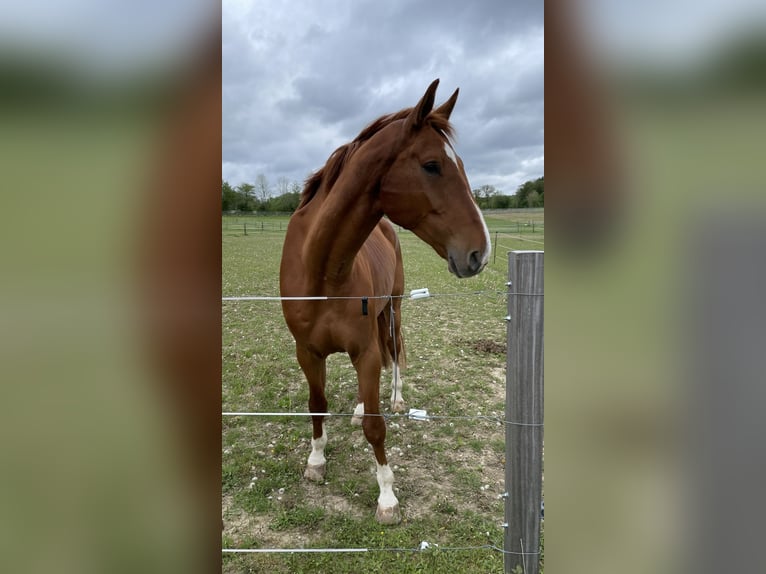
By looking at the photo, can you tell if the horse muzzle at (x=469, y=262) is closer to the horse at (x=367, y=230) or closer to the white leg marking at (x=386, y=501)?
the horse at (x=367, y=230)

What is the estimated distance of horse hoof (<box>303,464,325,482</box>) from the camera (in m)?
2.96

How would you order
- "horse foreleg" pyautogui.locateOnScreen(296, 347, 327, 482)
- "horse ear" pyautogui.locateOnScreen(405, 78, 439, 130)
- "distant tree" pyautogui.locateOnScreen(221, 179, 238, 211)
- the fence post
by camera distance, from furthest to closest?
"horse foreleg" pyautogui.locateOnScreen(296, 347, 327, 482) → "horse ear" pyautogui.locateOnScreen(405, 78, 439, 130) → the fence post → "distant tree" pyautogui.locateOnScreen(221, 179, 238, 211)

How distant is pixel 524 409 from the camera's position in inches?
65.6

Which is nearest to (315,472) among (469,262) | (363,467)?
(363,467)

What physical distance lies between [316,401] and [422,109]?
7.11 feet

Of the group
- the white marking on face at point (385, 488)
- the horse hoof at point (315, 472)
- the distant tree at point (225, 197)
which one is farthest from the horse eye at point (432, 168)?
the horse hoof at point (315, 472)

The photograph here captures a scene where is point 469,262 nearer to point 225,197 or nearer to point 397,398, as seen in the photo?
point 225,197

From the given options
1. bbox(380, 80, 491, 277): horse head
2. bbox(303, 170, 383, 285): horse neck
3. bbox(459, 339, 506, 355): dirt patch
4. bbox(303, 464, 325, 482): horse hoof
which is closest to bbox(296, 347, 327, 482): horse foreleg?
bbox(303, 464, 325, 482): horse hoof

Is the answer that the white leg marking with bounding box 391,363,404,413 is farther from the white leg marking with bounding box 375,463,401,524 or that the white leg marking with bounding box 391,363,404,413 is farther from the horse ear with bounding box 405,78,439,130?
the horse ear with bounding box 405,78,439,130

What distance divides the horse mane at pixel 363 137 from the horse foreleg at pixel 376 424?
114 centimetres
